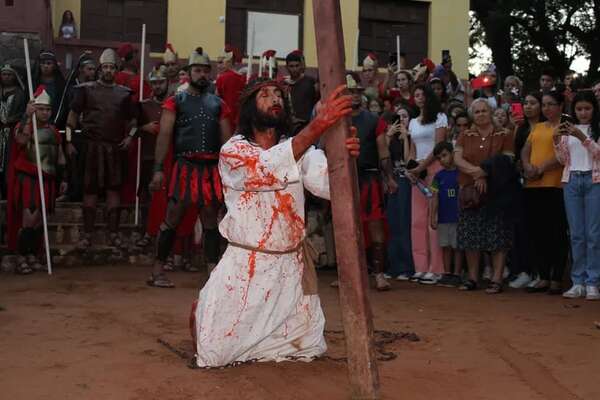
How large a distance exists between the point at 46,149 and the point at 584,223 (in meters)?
5.38

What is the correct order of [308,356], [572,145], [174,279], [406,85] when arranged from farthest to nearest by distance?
[406,85] < [174,279] < [572,145] < [308,356]

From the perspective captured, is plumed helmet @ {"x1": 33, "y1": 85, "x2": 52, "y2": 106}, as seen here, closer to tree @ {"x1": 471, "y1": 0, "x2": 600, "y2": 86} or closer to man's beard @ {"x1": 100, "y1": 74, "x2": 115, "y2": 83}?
man's beard @ {"x1": 100, "y1": 74, "x2": 115, "y2": 83}

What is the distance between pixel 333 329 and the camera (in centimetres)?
602

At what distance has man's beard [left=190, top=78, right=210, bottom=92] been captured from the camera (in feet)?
25.7

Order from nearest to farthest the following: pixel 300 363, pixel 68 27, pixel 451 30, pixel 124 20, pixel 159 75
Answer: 1. pixel 300 363
2. pixel 159 75
3. pixel 68 27
4. pixel 124 20
5. pixel 451 30

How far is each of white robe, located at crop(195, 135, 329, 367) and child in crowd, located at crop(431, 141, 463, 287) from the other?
3.70 m

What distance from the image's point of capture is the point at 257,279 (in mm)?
4777

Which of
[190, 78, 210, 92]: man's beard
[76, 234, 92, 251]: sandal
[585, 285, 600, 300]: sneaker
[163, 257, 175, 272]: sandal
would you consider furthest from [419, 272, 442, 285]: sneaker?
[76, 234, 92, 251]: sandal

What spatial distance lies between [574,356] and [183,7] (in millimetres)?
14537

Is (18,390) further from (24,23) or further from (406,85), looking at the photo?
(24,23)

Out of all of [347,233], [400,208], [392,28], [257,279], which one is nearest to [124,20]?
[392,28]

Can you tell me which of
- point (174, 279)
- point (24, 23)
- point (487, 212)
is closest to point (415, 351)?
point (487, 212)

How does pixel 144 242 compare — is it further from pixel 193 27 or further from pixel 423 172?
pixel 193 27

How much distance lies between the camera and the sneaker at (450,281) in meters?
8.29
